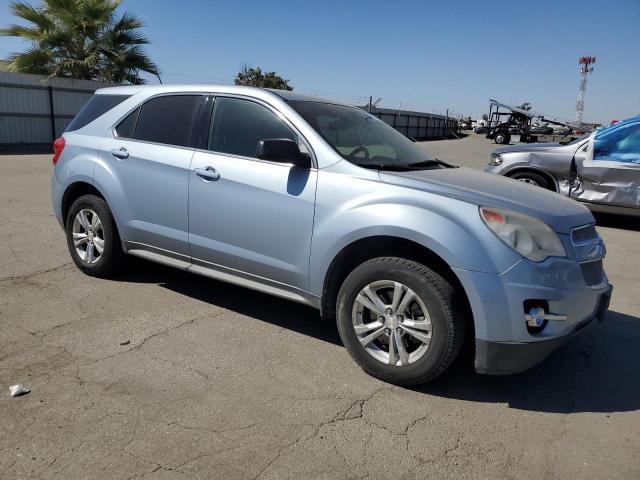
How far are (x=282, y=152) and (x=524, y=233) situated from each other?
1563 millimetres

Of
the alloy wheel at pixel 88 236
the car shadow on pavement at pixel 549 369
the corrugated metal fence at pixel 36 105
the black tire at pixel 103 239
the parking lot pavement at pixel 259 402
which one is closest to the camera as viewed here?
the parking lot pavement at pixel 259 402

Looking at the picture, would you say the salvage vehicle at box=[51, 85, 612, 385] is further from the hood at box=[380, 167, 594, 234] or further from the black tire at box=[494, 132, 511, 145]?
the black tire at box=[494, 132, 511, 145]

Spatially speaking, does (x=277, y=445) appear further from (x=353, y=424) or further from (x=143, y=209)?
(x=143, y=209)

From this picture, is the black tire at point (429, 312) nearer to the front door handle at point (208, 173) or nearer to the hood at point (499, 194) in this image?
the hood at point (499, 194)

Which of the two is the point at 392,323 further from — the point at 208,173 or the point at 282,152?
the point at 208,173

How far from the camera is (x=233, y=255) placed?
388cm

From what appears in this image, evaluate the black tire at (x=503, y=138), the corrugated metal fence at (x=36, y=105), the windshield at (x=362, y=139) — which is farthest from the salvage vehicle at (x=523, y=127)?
the windshield at (x=362, y=139)

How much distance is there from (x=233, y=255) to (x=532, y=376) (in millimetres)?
2195

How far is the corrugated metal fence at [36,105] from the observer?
64.0ft

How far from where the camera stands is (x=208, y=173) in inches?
155

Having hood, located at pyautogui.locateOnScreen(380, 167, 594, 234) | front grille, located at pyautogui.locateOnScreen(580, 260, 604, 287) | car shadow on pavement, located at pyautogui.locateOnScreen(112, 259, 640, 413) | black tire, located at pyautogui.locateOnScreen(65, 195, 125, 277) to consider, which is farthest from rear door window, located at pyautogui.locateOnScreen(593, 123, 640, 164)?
black tire, located at pyautogui.locateOnScreen(65, 195, 125, 277)

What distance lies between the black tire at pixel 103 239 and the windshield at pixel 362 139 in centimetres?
199

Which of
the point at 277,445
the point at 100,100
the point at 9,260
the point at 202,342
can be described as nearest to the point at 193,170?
the point at 202,342

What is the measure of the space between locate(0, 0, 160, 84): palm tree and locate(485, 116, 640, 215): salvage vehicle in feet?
58.4
